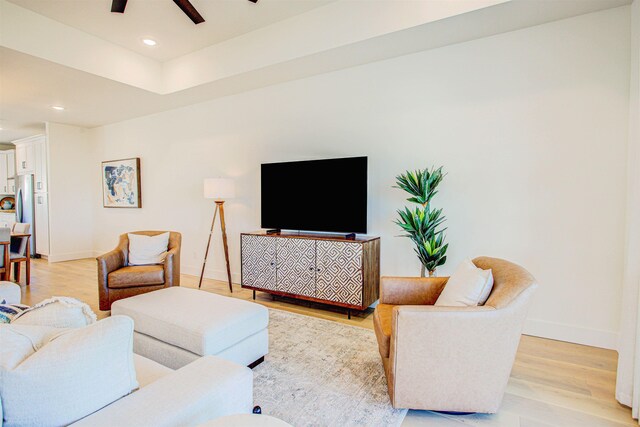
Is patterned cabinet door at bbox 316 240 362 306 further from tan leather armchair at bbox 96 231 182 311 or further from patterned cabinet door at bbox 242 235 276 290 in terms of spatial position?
tan leather armchair at bbox 96 231 182 311

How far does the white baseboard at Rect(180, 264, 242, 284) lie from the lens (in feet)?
15.5

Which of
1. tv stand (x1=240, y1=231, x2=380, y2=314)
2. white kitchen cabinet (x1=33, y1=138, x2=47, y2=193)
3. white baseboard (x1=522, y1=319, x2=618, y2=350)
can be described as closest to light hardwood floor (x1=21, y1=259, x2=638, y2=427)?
white baseboard (x1=522, y1=319, x2=618, y2=350)

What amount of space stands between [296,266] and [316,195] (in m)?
0.82

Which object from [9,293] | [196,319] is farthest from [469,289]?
[9,293]

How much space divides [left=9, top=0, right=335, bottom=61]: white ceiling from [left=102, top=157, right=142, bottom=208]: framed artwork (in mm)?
2589

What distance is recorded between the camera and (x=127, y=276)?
3402 mm

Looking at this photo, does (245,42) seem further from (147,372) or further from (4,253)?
(4,253)

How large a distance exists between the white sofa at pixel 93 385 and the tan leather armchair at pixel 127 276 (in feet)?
8.54

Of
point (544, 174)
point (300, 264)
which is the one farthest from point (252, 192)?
point (544, 174)

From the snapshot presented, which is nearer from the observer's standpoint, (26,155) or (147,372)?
(147,372)

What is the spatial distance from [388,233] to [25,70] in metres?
4.52

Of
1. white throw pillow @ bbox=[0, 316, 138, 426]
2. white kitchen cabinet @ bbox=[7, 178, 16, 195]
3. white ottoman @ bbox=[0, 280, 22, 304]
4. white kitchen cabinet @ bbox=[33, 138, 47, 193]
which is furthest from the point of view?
white kitchen cabinet @ bbox=[7, 178, 16, 195]

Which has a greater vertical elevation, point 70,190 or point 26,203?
point 70,190

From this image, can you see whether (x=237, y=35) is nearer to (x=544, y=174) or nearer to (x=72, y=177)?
(x=544, y=174)
